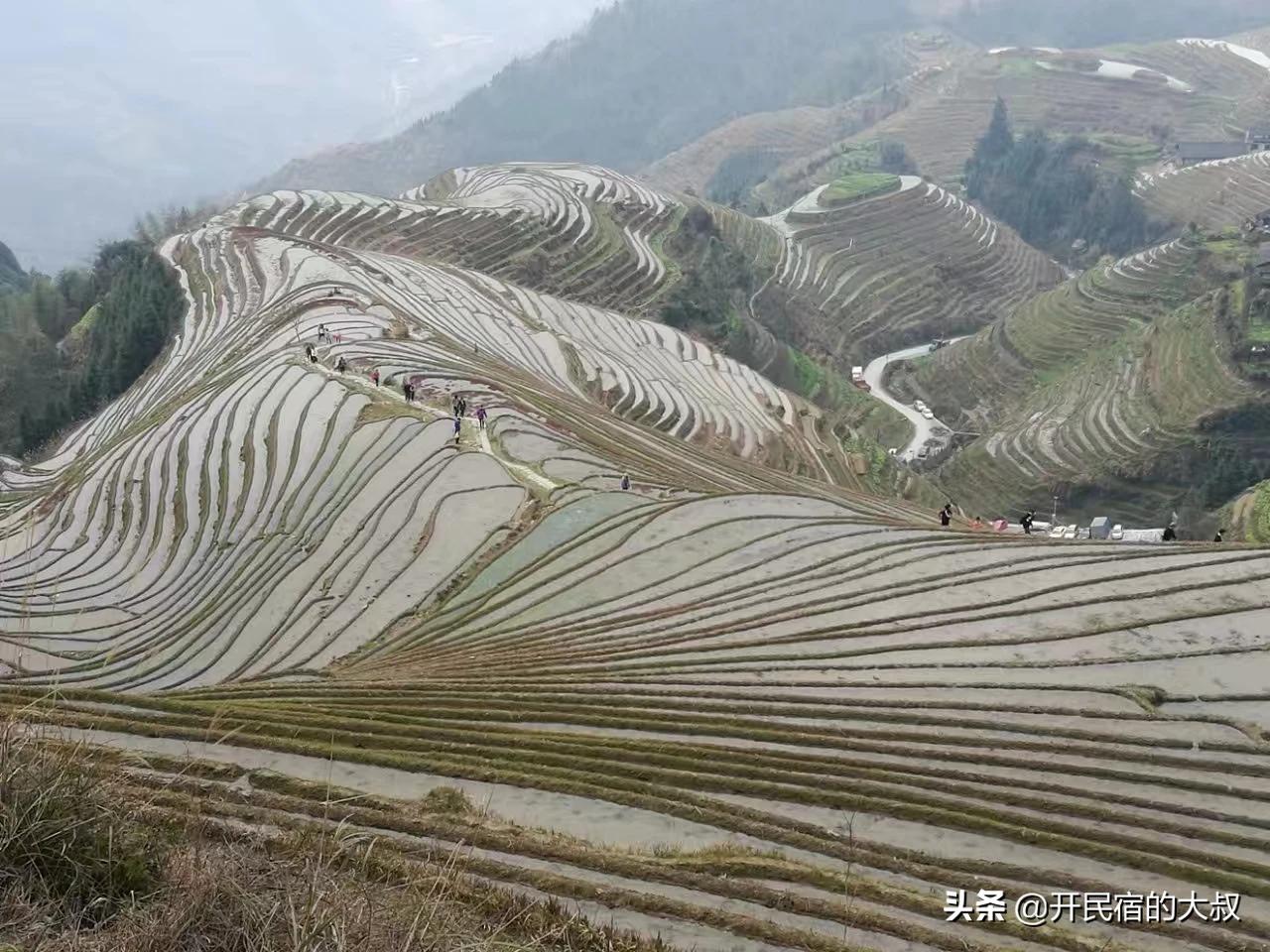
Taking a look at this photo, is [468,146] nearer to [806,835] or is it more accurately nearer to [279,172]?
[279,172]

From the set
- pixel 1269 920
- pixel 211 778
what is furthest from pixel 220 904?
pixel 1269 920

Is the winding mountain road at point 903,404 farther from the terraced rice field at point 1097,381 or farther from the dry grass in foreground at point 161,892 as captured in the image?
the dry grass in foreground at point 161,892

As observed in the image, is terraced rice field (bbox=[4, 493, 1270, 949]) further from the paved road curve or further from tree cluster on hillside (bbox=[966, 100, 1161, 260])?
tree cluster on hillside (bbox=[966, 100, 1161, 260])

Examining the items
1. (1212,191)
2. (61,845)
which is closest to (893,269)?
(1212,191)

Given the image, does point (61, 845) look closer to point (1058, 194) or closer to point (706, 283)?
point (706, 283)

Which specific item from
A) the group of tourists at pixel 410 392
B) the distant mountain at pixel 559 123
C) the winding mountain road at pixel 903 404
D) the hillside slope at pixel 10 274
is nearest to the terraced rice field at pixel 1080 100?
the distant mountain at pixel 559 123

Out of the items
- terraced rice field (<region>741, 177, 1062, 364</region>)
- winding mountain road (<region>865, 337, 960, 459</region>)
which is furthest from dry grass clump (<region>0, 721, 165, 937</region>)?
terraced rice field (<region>741, 177, 1062, 364</region>)

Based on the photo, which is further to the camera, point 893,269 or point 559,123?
point 559,123
